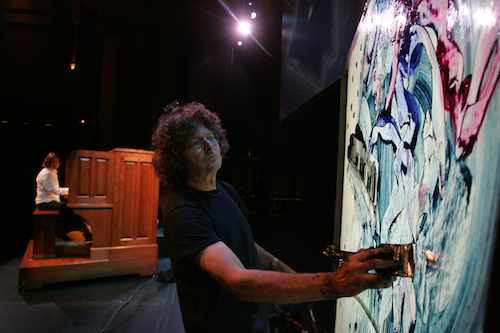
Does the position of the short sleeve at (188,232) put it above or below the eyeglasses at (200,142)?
below

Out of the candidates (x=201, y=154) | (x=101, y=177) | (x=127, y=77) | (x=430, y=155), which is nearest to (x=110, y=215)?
(x=101, y=177)

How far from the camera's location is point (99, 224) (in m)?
5.47

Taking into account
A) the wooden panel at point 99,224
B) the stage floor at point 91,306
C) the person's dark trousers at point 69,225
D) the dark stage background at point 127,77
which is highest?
the dark stage background at point 127,77

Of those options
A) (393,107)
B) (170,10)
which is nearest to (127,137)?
(170,10)

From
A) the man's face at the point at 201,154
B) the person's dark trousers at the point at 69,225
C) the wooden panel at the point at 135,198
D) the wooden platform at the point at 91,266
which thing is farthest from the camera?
the person's dark trousers at the point at 69,225

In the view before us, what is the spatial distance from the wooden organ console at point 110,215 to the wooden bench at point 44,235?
87 millimetres

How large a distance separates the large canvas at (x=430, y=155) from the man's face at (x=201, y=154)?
774mm

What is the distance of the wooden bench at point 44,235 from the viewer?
5406mm

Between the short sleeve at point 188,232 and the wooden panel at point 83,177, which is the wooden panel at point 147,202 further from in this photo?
the short sleeve at point 188,232

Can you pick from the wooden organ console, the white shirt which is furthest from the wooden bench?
the white shirt

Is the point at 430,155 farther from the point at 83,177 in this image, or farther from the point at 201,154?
the point at 83,177

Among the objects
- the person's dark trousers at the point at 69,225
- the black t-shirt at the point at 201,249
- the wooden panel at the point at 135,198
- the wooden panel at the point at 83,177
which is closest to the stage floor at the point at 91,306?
the wooden panel at the point at 135,198

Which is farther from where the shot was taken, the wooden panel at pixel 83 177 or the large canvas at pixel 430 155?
the wooden panel at pixel 83 177

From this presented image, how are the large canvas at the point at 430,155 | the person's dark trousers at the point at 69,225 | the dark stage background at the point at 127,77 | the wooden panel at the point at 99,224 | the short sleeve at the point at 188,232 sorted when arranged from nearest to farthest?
1. the large canvas at the point at 430,155
2. the short sleeve at the point at 188,232
3. the wooden panel at the point at 99,224
4. the person's dark trousers at the point at 69,225
5. the dark stage background at the point at 127,77
